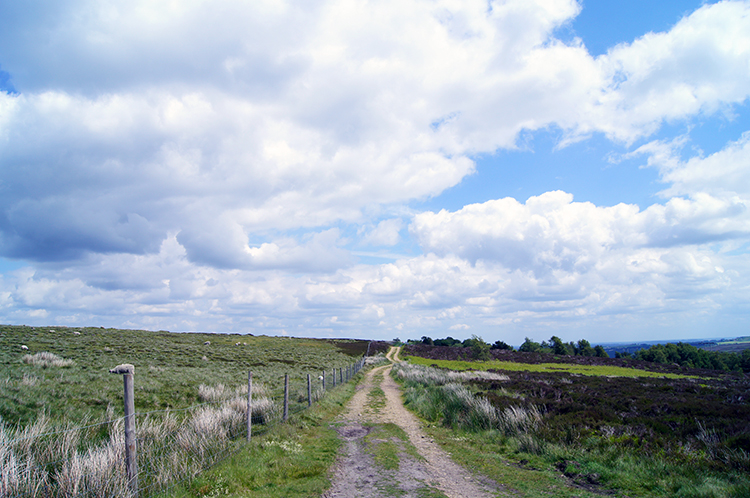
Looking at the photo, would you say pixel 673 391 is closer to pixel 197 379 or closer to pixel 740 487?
pixel 740 487

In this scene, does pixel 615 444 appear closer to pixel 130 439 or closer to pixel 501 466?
pixel 501 466

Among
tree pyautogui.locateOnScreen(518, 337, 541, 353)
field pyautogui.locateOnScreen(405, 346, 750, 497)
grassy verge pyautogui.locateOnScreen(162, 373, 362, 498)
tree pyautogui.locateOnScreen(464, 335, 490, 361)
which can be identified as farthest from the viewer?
tree pyautogui.locateOnScreen(518, 337, 541, 353)

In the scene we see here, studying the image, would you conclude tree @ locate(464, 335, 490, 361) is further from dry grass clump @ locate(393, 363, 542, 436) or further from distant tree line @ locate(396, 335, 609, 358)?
dry grass clump @ locate(393, 363, 542, 436)

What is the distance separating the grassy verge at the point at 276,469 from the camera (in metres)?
6.39

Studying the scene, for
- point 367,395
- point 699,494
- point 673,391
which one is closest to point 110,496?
point 699,494


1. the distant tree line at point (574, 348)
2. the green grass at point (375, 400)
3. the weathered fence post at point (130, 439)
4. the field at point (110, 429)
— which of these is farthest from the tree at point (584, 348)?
the weathered fence post at point (130, 439)

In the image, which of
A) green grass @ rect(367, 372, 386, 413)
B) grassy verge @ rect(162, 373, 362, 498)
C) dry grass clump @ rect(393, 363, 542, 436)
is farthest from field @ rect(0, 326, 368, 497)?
dry grass clump @ rect(393, 363, 542, 436)

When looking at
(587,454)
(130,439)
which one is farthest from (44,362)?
(587,454)

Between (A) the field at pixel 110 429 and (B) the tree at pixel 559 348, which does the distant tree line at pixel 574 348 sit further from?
(A) the field at pixel 110 429

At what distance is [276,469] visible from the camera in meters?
7.67

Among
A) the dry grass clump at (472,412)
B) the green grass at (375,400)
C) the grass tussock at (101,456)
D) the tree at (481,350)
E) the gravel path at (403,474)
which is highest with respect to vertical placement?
the grass tussock at (101,456)

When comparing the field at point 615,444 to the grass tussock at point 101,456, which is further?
the field at point 615,444

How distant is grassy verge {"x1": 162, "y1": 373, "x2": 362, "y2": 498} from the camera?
6395 millimetres

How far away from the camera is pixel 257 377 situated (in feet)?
81.8
